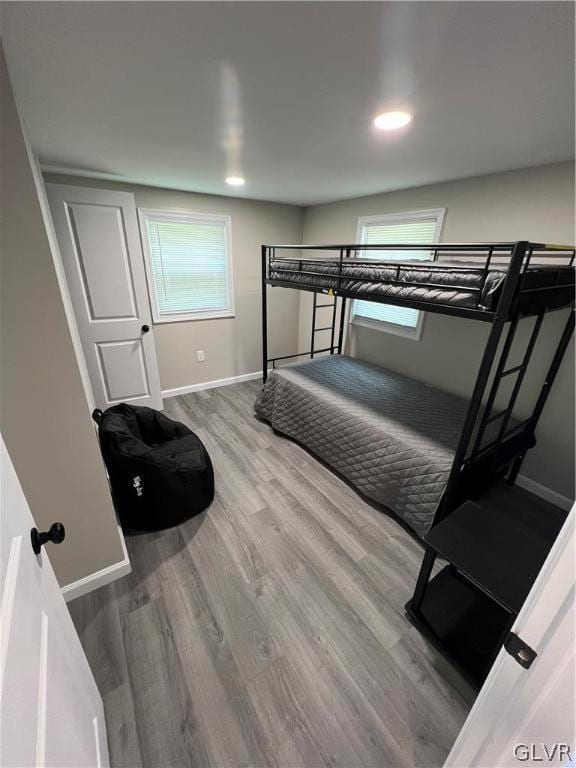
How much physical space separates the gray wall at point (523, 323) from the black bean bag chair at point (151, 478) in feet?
7.01

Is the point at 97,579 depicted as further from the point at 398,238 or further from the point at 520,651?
the point at 398,238

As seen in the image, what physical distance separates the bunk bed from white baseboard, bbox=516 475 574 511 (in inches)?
3.8

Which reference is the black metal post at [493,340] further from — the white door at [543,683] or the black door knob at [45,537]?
the black door knob at [45,537]

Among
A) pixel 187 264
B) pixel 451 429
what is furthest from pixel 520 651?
pixel 187 264

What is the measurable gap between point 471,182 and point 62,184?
321 centimetres

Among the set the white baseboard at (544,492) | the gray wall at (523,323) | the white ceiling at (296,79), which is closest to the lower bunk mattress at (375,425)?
the gray wall at (523,323)

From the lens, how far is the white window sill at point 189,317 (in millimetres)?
3318

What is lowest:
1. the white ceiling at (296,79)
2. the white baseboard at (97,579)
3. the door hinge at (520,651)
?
the white baseboard at (97,579)

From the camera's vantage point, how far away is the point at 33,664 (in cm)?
55

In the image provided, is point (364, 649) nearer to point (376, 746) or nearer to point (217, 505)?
point (376, 746)

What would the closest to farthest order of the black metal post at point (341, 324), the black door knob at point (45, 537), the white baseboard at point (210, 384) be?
1. the black door knob at point (45, 537)
2. the black metal post at point (341, 324)
3. the white baseboard at point (210, 384)

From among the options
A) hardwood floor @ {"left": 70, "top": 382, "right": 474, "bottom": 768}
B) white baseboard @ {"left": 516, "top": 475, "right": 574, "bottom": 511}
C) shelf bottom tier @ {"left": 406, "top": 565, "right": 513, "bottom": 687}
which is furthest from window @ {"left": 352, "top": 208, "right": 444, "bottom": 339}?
shelf bottom tier @ {"left": 406, "top": 565, "right": 513, "bottom": 687}

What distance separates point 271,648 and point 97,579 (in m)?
0.96

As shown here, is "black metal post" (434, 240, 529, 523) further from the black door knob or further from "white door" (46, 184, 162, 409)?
"white door" (46, 184, 162, 409)
